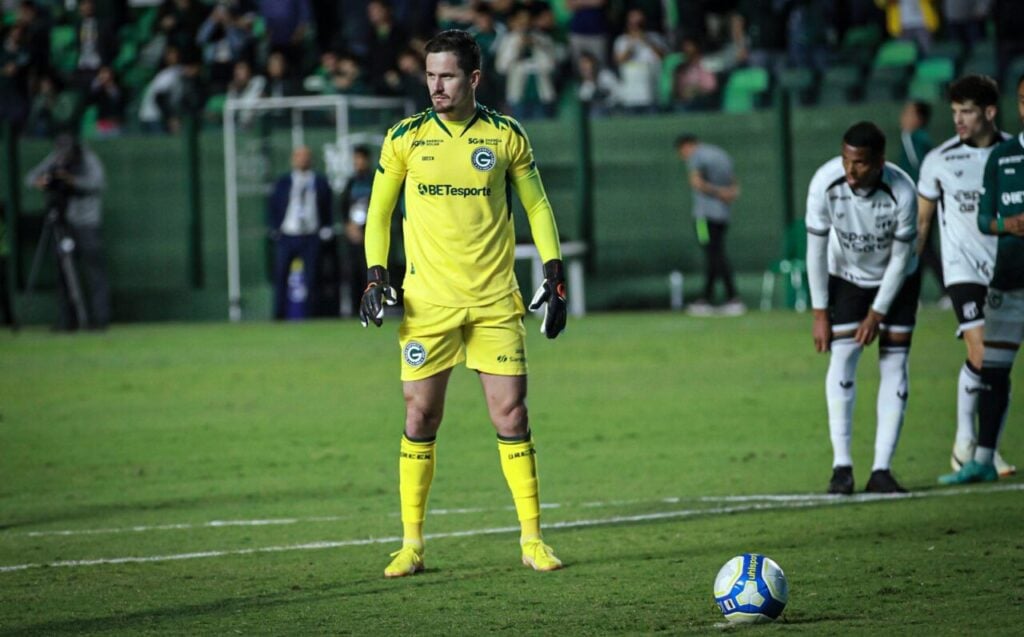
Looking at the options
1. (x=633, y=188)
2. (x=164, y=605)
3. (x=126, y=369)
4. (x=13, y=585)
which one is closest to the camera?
(x=164, y=605)

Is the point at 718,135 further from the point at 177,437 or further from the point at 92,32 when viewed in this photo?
the point at 177,437

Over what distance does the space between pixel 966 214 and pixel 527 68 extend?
14498mm

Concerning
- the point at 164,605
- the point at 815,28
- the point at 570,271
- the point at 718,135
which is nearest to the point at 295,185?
the point at 570,271

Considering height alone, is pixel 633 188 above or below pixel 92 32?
below

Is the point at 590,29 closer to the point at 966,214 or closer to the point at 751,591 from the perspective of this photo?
the point at 966,214

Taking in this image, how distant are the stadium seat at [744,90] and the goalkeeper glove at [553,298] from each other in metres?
16.2

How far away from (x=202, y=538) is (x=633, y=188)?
1585 centimetres

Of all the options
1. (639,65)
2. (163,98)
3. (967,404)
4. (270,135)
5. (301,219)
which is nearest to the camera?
(967,404)

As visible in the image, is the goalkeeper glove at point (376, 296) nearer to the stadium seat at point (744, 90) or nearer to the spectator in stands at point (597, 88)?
the stadium seat at point (744, 90)

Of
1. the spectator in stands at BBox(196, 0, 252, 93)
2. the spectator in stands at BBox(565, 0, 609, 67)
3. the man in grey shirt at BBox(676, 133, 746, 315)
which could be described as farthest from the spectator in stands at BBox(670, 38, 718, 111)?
the spectator in stands at BBox(196, 0, 252, 93)

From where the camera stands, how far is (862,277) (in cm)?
934

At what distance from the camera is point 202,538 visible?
28.0ft

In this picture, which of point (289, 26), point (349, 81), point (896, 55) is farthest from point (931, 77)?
point (289, 26)

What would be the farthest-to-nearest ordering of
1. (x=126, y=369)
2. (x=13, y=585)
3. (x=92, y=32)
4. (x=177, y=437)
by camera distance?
(x=92, y=32)
(x=126, y=369)
(x=177, y=437)
(x=13, y=585)
